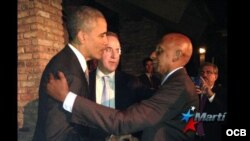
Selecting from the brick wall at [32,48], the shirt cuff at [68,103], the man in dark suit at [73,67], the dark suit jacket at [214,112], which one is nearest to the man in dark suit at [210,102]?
the dark suit jacket at [214,112]

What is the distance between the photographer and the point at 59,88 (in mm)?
2822

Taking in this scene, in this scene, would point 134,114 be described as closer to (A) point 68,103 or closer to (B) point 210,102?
(A) point 68,103

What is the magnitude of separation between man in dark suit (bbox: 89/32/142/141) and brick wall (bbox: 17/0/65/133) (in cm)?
62

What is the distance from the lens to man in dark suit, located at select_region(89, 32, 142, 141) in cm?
345

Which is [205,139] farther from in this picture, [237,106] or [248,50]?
[248,50]

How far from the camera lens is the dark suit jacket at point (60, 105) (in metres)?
2.90

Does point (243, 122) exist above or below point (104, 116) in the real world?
below

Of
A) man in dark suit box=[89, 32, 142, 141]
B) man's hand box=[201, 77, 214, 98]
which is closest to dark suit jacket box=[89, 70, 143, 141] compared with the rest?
man in dark suit box=[89, 32, 142, 141]

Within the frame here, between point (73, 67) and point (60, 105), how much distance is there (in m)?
0.39

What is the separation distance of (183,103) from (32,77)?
5.85 ft

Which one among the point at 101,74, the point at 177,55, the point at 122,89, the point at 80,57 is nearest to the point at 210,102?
the point at 177,55

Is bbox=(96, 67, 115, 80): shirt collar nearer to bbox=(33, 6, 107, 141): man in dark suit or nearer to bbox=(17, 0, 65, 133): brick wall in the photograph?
bbox=(33, 6, 107, 141): man in dark suit
